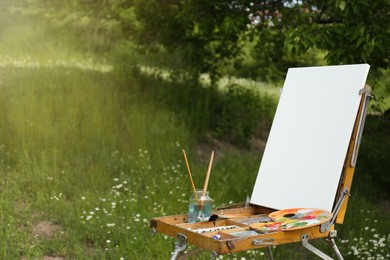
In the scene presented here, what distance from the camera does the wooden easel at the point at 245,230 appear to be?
99.7 inches

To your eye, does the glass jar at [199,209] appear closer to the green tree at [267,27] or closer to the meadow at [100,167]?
the meadow at [100,167]

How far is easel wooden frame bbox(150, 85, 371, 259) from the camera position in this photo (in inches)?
99.3

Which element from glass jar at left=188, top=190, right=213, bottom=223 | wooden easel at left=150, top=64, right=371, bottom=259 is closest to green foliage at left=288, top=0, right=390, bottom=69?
wooden easel at left=150, top=64, right=371, bottom=259

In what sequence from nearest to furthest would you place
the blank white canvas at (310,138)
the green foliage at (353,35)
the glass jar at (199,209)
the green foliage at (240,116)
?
the glass jar at (199,209) → the blank white canvas at (310,138) → the green foliage at (353,35) → the green foliage at (240,116)

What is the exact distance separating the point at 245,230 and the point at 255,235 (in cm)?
18

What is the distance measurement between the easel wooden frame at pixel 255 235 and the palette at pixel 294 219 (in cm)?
3

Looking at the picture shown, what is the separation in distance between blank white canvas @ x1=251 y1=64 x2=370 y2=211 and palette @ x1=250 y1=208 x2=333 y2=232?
103 millimetres

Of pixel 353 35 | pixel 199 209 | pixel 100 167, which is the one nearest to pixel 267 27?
pixel 100 167

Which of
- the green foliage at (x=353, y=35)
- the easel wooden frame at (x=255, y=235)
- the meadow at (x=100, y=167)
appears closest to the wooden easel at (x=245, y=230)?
the easel wooden frame at (x=255, y=235)

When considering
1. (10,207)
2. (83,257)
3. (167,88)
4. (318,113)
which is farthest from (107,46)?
(318,113)

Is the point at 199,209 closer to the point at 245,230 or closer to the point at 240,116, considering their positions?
the point at 245,230

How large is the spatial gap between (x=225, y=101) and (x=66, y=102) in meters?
1.61

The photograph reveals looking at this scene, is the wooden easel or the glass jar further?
the glass jar

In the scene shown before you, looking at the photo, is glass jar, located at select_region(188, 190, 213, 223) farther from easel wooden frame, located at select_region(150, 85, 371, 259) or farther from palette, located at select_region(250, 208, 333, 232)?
palette, located at select_region(250, 208, 333, 232)
